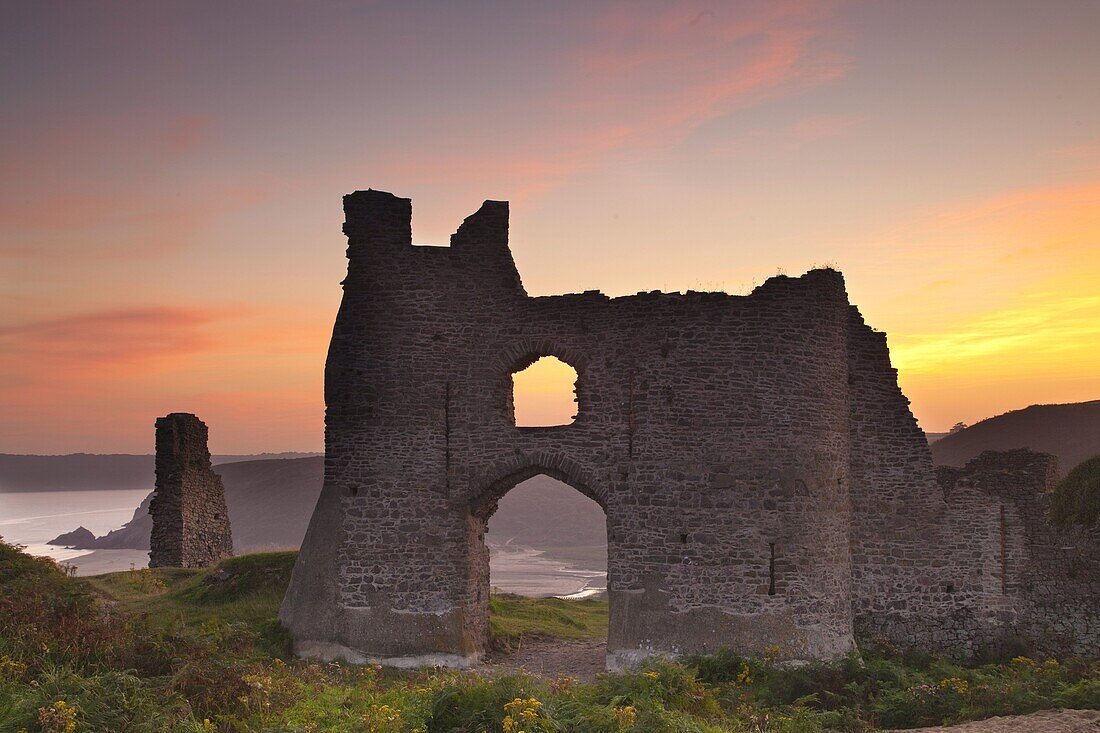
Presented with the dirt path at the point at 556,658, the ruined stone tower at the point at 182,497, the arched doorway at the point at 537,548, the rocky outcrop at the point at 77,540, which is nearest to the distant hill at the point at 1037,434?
the arched doorway at the point at 537,548

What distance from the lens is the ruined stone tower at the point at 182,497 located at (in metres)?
29.2

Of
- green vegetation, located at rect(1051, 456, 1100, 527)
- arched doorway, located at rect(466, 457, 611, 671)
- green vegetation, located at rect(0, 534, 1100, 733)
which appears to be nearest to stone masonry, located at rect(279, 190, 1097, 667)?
arched doorway, located at rect(466, 457, 611, 671)

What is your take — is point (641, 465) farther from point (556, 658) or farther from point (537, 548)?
point (537, 548)

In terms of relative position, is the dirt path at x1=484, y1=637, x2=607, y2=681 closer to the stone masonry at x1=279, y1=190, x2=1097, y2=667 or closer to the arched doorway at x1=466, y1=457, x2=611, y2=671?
the arched doorway at x1=466, y1=457, x2=611, y2=671

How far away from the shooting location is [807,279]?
1803 cm

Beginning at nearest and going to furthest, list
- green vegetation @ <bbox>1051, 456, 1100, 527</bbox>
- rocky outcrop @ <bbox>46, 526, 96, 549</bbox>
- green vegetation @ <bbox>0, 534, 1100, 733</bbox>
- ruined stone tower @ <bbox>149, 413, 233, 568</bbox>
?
green vegetation @ <bbox>0, 534, 1100, 733</bbox> → green vegetation @ <bbox>1051, 456, 1100, 527</bbox> → ruined stone tower @ <bbox>149, 413, 233, 568</bbox> → rocky outcrop @ <bbox>46, 526, 96, 549</bbox>

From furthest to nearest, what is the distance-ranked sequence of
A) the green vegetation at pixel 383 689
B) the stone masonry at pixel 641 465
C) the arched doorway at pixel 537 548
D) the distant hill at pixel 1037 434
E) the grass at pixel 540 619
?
the distant hill at pixel 1037 434, the grass at pixel 540 619, the arched doorway at pixel 537 548, the stone masonry at pixel 641 465, the green vegetation at pixel 383 689

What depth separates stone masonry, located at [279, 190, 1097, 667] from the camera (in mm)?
17375

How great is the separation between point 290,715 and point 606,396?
8.44 m

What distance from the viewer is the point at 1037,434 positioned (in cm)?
3459

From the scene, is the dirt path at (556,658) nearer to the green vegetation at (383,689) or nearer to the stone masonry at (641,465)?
the stone masonry at (641,465)

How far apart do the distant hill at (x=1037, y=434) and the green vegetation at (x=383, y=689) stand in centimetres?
1864

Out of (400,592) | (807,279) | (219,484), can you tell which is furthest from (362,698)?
(219,484)

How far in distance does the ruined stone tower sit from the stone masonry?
469 inches
